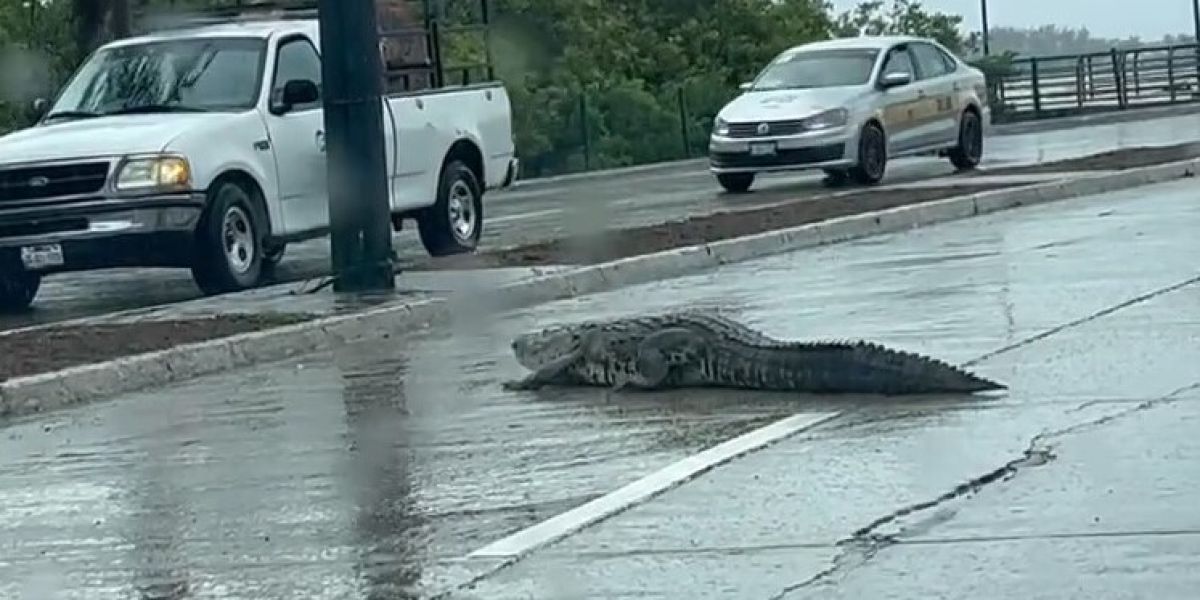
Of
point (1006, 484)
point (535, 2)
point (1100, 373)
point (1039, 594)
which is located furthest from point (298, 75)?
point (535, 2)

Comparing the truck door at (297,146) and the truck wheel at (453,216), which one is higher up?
the truck door at (297,146)

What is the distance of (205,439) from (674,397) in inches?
81.4

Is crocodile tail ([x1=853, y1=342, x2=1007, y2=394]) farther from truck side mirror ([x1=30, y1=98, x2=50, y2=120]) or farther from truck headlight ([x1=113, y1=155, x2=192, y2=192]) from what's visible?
truck side mirror ([x1=30, y1=98, x2=50, y2=120])

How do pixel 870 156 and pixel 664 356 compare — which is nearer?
pixel 664 356

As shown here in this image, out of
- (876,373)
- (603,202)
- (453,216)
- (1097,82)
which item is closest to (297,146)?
(453,216)

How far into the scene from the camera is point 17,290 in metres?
18.5

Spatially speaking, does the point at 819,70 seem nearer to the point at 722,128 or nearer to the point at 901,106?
the point at 901,106

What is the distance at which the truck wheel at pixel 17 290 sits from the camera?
1823cm

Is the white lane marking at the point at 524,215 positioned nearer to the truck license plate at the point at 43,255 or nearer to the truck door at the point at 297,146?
the truck door at the point at 297,146

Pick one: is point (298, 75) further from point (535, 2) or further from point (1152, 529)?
point (535, 2)

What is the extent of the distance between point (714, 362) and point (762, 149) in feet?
53.0

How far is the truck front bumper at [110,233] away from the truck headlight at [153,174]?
3.3 inches

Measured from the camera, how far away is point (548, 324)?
15203 millimetres

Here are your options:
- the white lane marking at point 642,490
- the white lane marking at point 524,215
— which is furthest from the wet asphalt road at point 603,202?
the white lane marking at point 642,490
